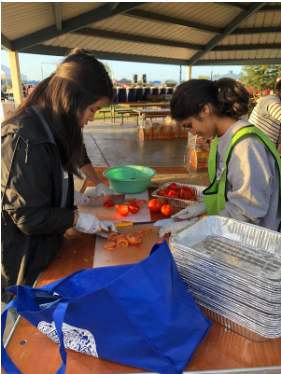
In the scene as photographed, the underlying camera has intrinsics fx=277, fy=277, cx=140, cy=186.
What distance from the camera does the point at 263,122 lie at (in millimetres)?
3180

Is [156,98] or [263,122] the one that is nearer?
[263,122]

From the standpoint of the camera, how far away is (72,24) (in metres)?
8.84

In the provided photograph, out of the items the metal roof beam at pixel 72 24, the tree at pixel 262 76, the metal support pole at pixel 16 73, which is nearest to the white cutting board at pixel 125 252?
the metal roof beam at pixel 72 24

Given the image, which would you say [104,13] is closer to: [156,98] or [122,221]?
[156,98]

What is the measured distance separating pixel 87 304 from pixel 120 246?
2.65ft

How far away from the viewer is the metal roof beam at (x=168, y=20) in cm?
920

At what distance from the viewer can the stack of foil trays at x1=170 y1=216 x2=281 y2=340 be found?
2.80ft

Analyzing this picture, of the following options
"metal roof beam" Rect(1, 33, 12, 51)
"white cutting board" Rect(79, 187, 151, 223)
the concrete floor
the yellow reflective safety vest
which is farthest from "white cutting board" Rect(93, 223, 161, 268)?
"metal roof beam" Rect(1, 33, 12, 51)

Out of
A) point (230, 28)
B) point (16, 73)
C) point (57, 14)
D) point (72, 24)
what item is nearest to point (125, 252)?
point (57, 14)

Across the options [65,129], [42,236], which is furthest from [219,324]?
[65,129]

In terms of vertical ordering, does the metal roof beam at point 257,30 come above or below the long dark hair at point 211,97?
above

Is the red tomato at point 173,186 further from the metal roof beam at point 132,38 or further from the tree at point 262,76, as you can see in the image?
the tree at point 262,76

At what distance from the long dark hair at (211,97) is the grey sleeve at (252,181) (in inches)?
10.9

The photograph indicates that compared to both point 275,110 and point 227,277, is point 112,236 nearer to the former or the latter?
point 227,277
